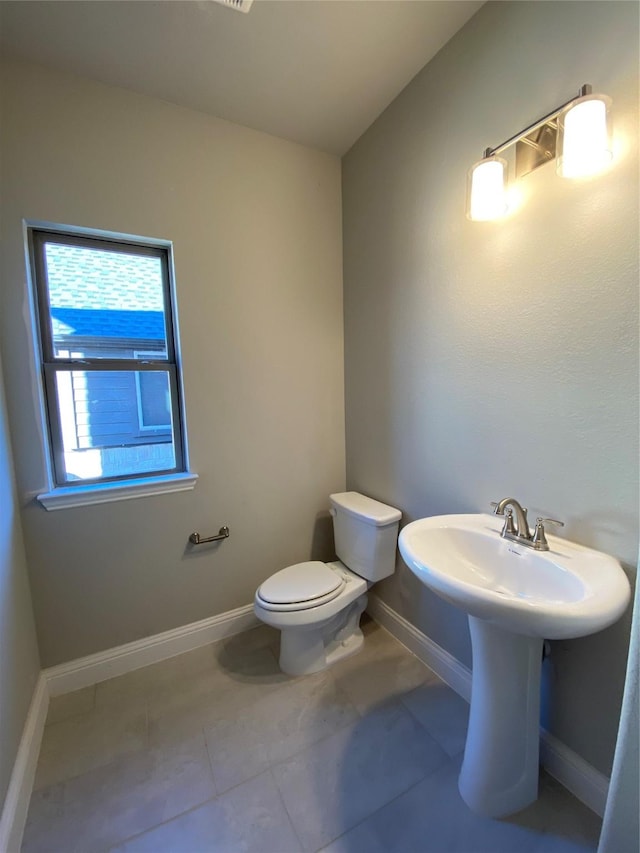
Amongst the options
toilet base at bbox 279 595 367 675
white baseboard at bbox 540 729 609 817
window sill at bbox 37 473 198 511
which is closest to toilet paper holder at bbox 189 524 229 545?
window sill at bbox 37 473 198 511

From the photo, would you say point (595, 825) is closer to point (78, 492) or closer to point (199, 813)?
point (199, 813)

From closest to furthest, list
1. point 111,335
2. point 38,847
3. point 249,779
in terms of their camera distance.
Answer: point 38,847, point 249,779, point 111,335

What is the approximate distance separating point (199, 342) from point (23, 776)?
5.42ft

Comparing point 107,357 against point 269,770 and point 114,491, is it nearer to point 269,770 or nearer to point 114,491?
point 114,491

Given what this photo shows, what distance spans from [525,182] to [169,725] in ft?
7.60

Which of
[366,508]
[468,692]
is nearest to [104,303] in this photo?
[366,508]

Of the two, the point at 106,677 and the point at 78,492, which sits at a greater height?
the point at 78,492

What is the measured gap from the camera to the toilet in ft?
4.94

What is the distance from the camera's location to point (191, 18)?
3.92 ft

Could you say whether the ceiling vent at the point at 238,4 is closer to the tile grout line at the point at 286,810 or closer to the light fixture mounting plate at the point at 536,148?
the light fixture mounting plate at the point at 536,148

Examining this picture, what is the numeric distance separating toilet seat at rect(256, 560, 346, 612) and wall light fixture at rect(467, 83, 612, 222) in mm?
1548

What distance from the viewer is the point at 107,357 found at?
1595mm

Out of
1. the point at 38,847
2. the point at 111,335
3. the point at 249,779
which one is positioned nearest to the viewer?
the point at 38,847

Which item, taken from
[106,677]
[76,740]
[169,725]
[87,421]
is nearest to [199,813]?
[169,725]
